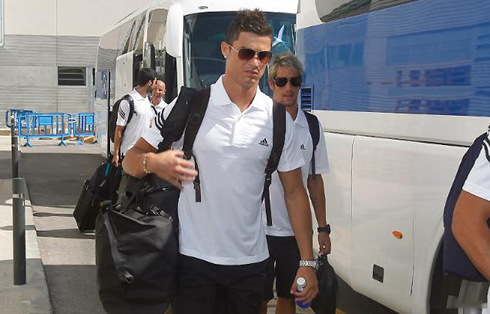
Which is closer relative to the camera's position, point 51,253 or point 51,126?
point 51,253

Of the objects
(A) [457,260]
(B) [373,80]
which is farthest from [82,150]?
(A) [457,260]

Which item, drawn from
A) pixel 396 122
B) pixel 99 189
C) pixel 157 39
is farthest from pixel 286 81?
pixel 157 39

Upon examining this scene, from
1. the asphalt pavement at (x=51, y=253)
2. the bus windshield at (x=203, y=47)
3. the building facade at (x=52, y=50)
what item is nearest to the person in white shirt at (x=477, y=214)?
the asphalt pavement at (x=51, y=253)

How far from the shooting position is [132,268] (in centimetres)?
343

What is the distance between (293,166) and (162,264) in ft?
2.56

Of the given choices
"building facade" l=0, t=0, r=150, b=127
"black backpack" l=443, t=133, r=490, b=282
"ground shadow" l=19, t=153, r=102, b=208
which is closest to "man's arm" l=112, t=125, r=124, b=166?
"ground shadow" l=19, t=153, r=102, b=208

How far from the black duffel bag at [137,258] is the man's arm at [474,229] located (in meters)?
1.35

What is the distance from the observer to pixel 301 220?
12.3 feet

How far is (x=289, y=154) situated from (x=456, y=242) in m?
1.04

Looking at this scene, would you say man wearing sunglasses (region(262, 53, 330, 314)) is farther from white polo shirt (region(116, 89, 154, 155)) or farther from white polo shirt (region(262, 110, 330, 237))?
white polo shirt (region(116, 89, 154, 155))

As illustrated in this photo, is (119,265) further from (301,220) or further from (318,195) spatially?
(318,195)

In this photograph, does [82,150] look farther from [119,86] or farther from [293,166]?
[293,166]

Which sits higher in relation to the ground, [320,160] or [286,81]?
[286,81]

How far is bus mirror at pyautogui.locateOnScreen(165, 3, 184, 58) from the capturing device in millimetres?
10586
